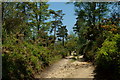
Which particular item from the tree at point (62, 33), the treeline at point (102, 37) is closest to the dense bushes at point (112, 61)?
the treeline at point (102, 37)

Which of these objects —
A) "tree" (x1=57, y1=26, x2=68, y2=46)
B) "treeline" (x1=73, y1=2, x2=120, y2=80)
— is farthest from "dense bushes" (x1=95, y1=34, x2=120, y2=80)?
"tree" (x1=57, y1=26, x2=68, y2=46)

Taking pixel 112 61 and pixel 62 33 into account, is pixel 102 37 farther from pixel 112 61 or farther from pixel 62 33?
pixel 62 33

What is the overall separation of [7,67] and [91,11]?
14.6 m

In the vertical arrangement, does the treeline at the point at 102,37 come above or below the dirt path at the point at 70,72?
above

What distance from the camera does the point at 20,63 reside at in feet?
25.2

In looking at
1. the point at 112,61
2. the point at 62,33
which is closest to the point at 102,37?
the point at 112,61

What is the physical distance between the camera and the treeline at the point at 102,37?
6642mm

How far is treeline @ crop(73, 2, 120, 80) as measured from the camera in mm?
6642

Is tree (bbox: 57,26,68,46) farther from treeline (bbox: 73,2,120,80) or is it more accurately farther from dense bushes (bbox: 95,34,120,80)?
dense bushes (bbox: 95,34,120,80)

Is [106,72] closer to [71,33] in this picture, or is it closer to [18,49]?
[18,49]

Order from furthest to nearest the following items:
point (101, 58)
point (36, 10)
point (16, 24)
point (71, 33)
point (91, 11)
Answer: point (71, 33) → point (91, 11) → point (36, 10) → point (16, 24) → point (101, 58)

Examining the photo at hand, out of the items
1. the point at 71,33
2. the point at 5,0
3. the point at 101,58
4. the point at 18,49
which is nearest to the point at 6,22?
the point at 5,0

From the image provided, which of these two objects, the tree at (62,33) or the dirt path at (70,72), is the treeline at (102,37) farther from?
the tree at (62,33)

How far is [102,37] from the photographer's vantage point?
484 inches
